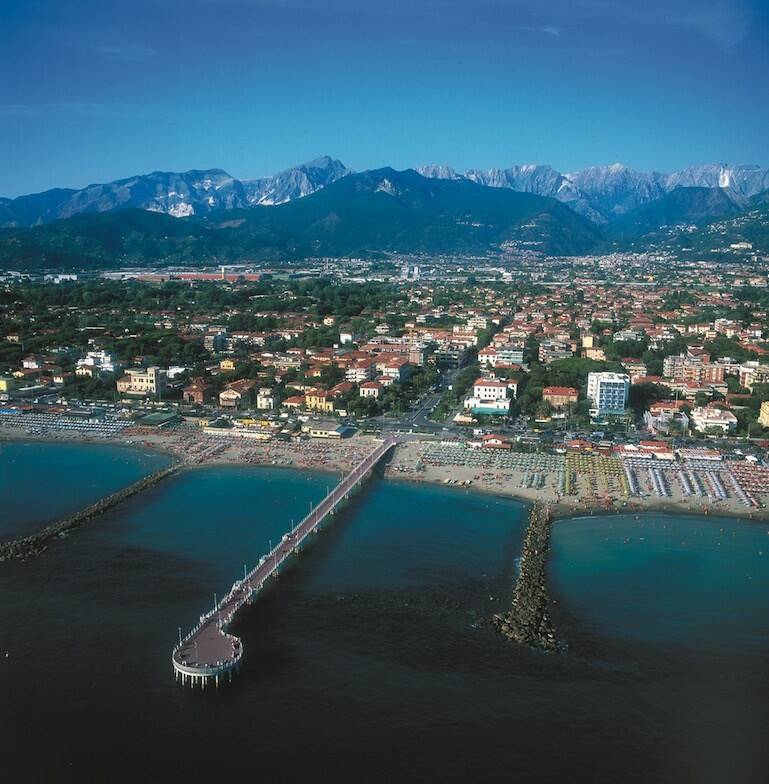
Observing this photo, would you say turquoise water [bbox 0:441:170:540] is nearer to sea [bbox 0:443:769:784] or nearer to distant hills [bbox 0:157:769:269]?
sea [bbox 0:443:769:784]

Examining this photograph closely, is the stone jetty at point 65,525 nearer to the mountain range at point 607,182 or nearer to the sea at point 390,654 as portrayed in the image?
the sea at point 390,654

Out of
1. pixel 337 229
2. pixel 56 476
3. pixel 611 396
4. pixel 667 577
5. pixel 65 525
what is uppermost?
pixel 337 229

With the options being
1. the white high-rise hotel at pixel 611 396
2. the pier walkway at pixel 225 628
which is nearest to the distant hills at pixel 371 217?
the white high-rise hotel at pixel 611 396

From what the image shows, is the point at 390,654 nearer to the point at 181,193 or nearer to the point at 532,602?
the point at 532,602

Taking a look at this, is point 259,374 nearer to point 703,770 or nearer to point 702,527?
point 702,527

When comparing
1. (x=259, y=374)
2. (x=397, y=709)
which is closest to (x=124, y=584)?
(x=397, y=709)

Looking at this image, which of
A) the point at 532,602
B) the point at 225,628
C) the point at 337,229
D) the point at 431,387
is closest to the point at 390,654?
the point at 225,628
